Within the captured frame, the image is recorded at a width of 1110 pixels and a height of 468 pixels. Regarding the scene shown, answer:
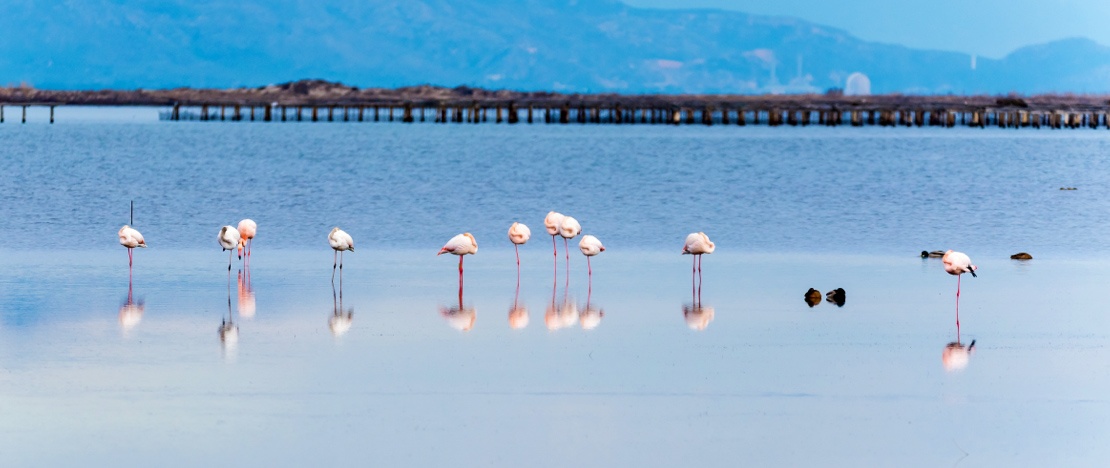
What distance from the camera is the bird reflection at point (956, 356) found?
39.5 ft

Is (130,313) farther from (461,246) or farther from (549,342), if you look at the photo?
(549,342)

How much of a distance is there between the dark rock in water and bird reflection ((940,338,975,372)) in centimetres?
259

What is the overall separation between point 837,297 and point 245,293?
6.04 m

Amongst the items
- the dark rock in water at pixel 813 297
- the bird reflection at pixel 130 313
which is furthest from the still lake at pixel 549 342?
the dark rock in water at pixel 813 297

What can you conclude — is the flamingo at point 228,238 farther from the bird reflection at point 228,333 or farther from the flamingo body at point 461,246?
the bird reflection at point 228,333

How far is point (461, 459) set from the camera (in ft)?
29.9

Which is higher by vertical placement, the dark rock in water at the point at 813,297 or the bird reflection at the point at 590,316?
the dark rock in water at the point at 813,297

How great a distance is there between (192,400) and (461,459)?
7.60ft

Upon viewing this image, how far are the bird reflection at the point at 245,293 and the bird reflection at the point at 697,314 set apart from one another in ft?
13.2

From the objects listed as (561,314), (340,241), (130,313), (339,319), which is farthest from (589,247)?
(130,313)

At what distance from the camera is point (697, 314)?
1477 cm

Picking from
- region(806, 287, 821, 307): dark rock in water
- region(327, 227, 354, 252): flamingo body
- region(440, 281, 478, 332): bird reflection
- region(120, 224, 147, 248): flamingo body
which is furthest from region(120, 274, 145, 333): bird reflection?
region(806, 287, 821, 307): dark rock in water

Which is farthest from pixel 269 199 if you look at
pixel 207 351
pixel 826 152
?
pixel 826 152

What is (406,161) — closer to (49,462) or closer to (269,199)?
(269,199)
